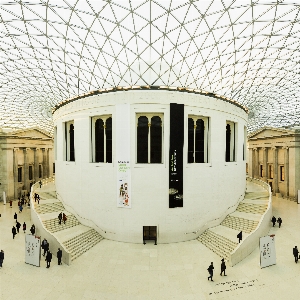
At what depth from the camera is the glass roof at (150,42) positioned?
18422 mm

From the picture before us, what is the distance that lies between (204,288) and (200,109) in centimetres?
1499

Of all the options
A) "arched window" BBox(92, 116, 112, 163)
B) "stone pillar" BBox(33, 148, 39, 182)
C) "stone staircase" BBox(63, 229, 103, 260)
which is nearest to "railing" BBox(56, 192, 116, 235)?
"stone staircase" BBox(63, 229, 103, 260)

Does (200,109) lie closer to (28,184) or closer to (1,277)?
(1,277)

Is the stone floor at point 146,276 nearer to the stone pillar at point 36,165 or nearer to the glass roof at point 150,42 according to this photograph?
the glass roof at point 150,42

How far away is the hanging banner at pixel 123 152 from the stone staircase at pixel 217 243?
7788 millimetres

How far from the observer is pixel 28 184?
43.1 meters

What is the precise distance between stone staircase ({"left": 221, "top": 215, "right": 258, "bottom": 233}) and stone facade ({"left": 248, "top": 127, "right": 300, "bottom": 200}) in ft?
72.3

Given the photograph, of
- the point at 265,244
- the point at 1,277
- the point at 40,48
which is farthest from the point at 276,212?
the point at 40,48

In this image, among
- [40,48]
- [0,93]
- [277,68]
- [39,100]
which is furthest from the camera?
[39,100]

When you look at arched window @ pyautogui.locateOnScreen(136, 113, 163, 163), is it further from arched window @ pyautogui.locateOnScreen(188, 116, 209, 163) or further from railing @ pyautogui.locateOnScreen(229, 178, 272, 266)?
railing @ pyautogui.locateOnScreen(229, 178, 272, 266)

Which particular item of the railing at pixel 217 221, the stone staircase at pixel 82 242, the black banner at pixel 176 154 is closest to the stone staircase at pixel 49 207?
the stone staircase at pixel 82 242

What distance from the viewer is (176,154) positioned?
65.4 feet

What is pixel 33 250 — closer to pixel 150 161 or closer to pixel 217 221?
pixel 150 161

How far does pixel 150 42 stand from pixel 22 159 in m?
36.0
